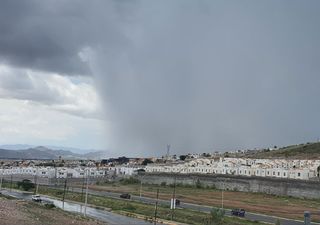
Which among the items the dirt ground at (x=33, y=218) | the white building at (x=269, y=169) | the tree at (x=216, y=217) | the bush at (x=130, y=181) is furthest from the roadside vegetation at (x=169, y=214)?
the bush at (x=130, y=181)

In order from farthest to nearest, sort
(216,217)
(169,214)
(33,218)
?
(169,214)
(216,217)
(33,218)

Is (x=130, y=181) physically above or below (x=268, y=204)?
above

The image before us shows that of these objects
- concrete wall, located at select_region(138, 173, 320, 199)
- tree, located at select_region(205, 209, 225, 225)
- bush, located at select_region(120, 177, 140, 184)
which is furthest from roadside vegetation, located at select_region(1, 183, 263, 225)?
bush, located at select_region(120, 177, 140, 184)

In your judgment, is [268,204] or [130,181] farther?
[130,181]

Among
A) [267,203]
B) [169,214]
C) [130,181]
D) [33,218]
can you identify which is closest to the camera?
[33,218]

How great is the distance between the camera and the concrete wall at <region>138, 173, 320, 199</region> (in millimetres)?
108506

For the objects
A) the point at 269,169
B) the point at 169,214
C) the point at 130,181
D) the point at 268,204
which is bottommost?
the point at 169,214

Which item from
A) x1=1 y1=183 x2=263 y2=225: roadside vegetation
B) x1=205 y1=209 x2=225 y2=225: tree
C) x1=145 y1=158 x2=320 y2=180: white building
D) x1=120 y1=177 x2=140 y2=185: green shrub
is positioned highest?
x1=145 y1=158 x2=320 y2=180: white building

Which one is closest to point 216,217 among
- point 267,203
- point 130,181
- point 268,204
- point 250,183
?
point 268,204

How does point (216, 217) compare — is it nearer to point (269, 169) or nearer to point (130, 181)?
point (269, 169)

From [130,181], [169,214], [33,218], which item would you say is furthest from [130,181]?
[33,218]

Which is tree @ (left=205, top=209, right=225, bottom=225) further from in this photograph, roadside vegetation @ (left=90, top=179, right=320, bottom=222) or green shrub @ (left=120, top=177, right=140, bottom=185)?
green shrub @ (left=120, top=177, right=140, bottom=185)

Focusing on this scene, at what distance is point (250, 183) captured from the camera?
12638 centimetres

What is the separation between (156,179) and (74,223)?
110 m
